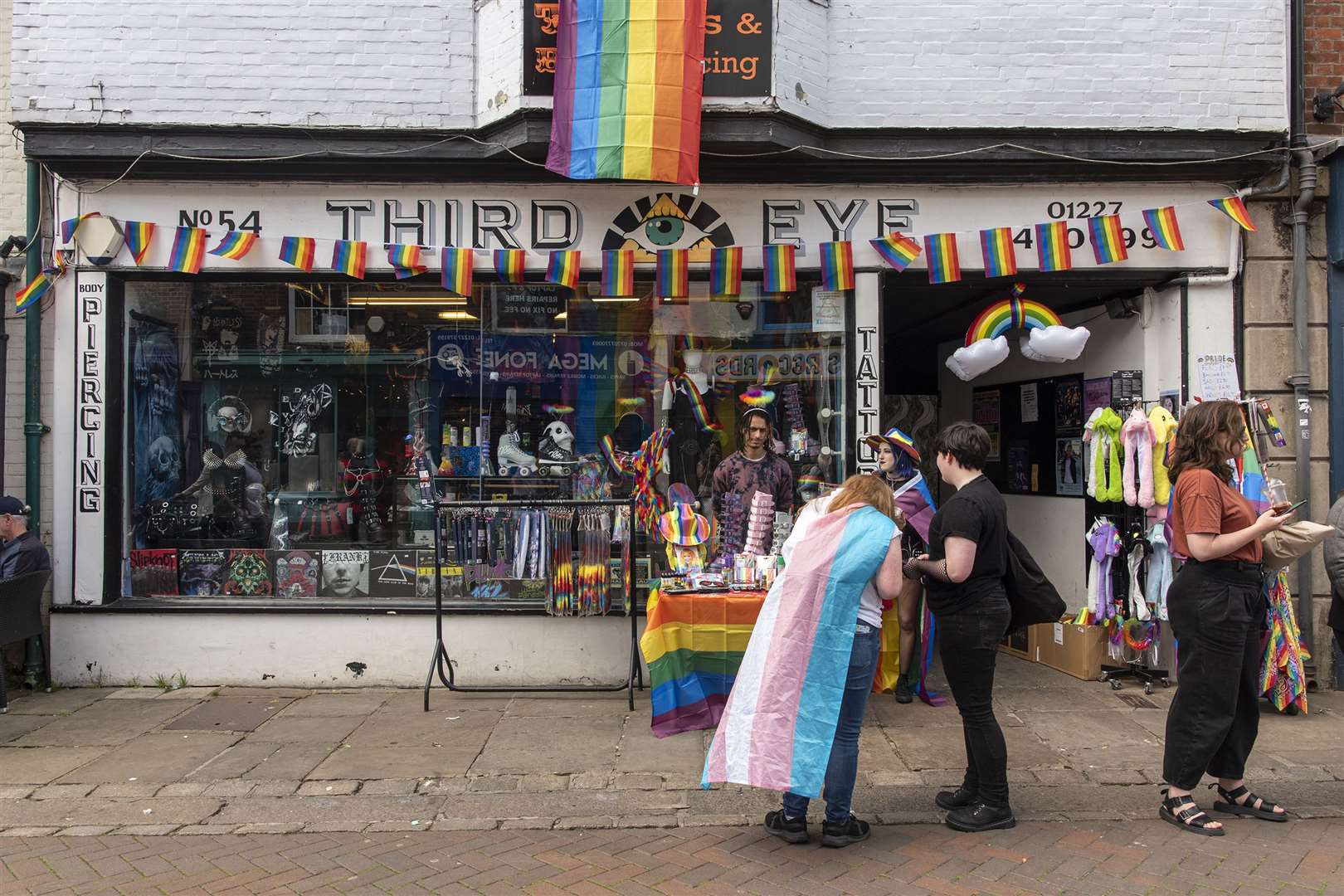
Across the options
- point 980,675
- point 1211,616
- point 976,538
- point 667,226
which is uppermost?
point 667,226

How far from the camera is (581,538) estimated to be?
6664 mm

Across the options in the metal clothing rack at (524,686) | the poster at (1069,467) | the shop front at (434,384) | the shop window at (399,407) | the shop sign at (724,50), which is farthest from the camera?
the poster at (1069,467)

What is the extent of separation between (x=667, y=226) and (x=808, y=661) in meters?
3.92

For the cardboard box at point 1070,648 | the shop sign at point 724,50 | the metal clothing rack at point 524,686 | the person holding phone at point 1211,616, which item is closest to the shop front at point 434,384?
the metal clothing rack at point 524,686

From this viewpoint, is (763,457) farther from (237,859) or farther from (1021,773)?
(237,859)

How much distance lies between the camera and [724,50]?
6703 mm

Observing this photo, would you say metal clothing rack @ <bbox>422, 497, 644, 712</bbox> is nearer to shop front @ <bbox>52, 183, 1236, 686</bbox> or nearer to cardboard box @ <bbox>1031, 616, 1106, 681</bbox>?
shop front @ <bbox>52, 183, 1236, 686</bbox>

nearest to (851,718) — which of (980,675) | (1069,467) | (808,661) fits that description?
(808,661)

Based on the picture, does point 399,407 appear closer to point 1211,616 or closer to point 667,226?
point 667,226

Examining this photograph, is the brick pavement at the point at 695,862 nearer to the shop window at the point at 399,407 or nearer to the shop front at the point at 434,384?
the shop front at the point at 434,384

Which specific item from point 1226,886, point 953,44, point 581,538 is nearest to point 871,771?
point 1226,886

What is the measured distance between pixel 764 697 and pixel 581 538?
8.80 ft

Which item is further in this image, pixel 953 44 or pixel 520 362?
pixel 520 362

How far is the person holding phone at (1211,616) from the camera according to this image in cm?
433
